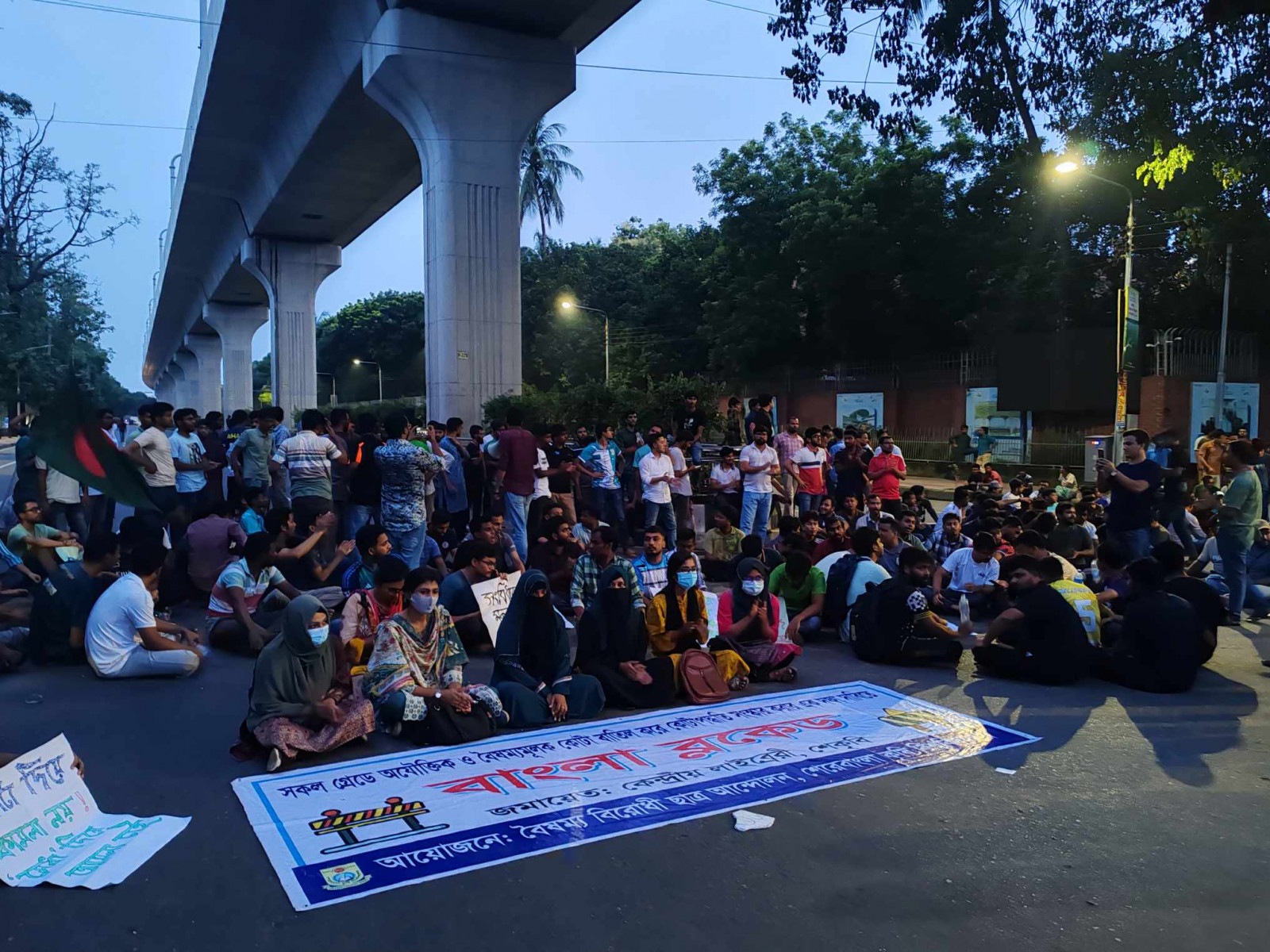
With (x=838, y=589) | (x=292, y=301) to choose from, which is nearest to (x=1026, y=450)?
(x=838, y=589)

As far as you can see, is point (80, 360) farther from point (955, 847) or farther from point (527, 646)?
point (527, 646)

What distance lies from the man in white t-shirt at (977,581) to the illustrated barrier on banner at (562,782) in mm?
3408

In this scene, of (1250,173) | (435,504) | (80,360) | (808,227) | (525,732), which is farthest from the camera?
(808,227)

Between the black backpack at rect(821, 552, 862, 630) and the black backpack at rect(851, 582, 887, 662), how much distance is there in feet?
2.21

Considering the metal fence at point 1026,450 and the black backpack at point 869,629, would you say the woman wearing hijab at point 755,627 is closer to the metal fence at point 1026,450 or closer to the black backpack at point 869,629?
the black backpack at point 869,629

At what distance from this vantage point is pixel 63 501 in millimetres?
10352

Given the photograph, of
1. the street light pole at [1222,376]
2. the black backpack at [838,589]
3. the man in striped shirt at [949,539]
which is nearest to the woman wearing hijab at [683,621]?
the black backpack at [838,589]

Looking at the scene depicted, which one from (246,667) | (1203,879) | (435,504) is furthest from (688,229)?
(1203,879)

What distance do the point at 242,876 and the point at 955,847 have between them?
303cm

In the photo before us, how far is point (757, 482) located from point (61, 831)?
30.6ft

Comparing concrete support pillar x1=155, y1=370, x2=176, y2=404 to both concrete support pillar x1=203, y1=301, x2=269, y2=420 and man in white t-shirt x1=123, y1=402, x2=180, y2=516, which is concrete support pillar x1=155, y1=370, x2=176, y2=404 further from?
man in white t-shirt x1=123, y1=402, x2=180, y2=516

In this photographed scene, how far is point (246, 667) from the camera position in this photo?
757cm

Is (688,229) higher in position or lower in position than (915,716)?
higher

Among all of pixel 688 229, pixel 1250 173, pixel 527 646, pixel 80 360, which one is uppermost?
pixel 688 229
